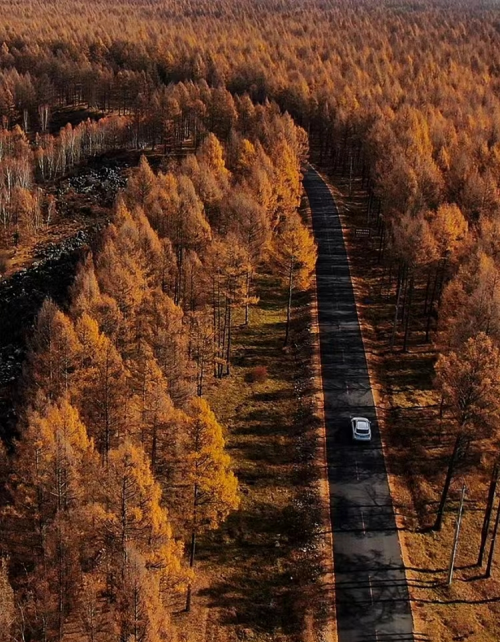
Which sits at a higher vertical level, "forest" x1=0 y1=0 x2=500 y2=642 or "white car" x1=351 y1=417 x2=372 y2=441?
"forest" x1=0 y1=0 x2=500 y2=642

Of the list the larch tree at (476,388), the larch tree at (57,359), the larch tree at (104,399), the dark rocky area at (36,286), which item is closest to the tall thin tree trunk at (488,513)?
the larch tree at (476,388)

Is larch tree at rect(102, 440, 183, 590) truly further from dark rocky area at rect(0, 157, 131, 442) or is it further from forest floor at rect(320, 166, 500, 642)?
dark rocky area at rect(0, 157, 131, 442)

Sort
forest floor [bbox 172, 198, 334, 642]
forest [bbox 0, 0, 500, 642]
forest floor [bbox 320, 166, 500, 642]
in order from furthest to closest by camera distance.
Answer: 1. forest floor [bbox 320, 166, 500, 642]
2. forest floor [bbox 172, 198, 334, 642]
3. forest [bbox 0, 0, 500, 642]

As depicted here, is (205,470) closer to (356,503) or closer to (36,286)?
(356,503)

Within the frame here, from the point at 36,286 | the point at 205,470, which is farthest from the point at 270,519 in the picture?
the point at 36,286

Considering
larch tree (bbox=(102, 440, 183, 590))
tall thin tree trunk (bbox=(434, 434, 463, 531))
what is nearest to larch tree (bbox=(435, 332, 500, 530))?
tall thin tree trunk (bbox=(434, 434, 463, 531))

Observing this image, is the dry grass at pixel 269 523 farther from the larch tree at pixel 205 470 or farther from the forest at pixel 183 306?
the larch tree at pixel 205 470
